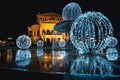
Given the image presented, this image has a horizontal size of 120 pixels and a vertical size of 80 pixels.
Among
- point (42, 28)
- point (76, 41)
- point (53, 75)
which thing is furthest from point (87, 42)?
point (42, 28)

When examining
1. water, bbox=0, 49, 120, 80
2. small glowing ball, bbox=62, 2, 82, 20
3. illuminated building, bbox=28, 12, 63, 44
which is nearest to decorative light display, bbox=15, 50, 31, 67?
water, bbox=0, 49, 120, 80

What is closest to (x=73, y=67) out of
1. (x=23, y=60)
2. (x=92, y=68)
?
(x=92, y=68)

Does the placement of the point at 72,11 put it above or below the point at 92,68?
above

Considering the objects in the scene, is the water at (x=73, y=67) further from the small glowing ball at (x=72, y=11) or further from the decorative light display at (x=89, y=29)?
the small glowing ball at (x=72, y=11)

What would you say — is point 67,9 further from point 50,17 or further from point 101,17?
point 50,17

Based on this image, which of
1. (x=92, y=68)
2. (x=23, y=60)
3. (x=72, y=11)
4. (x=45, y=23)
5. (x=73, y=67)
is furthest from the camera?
(x=45, y=23)

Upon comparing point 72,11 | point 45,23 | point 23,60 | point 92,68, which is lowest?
point 92,68

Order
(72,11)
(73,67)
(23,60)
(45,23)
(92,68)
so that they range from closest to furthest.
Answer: (92,68) < (73,67) < (23,60) < (72,11) < (45,23)

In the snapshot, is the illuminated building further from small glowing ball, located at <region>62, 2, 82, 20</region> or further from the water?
the water

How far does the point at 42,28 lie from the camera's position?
2635 inches

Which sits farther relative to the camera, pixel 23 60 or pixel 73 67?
pixel 23 60

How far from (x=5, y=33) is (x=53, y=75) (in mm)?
59713

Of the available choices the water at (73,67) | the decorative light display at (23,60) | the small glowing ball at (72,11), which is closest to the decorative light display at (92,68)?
the water at (73,67)

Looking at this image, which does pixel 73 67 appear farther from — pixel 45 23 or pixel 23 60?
pixel 45 23
